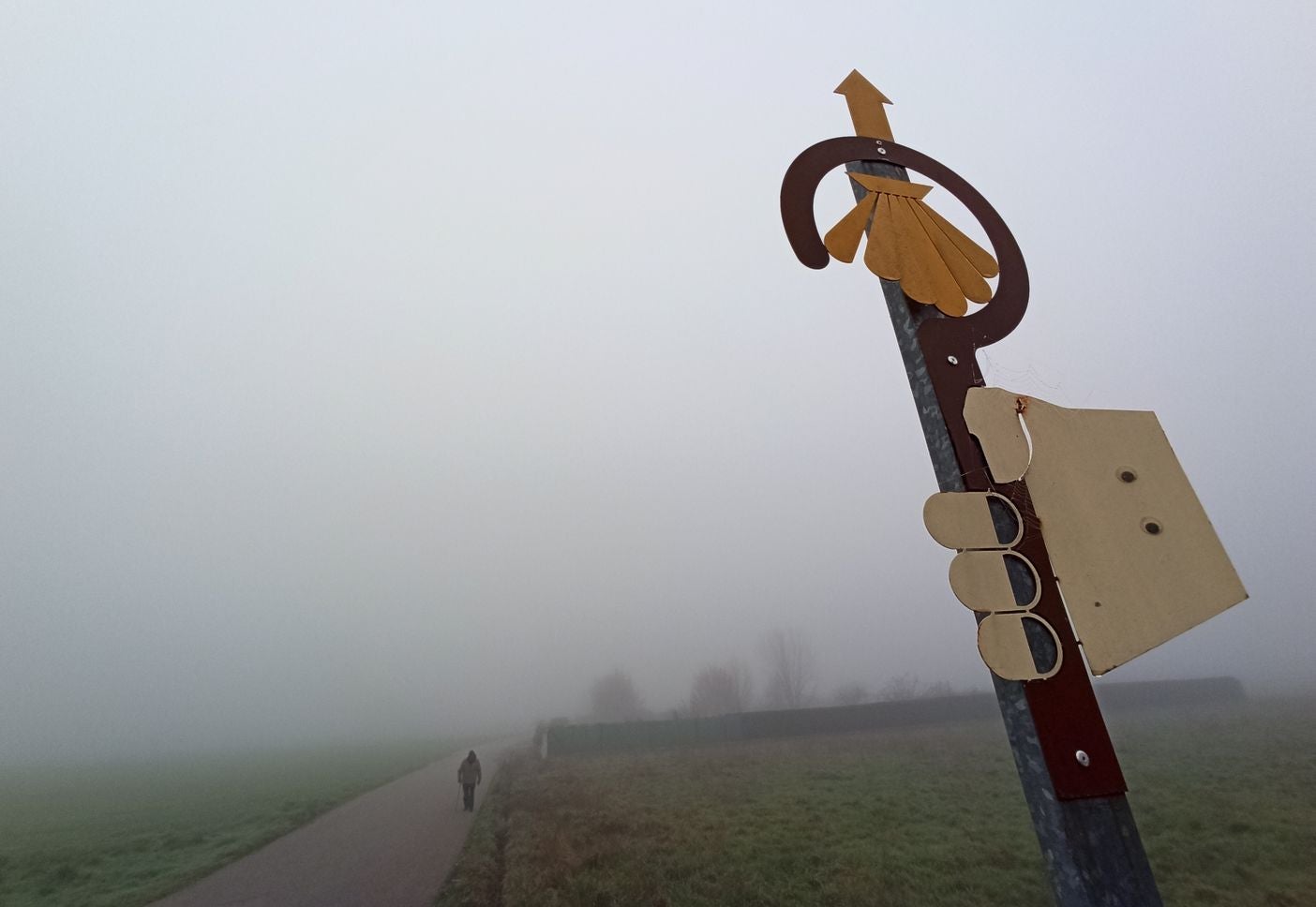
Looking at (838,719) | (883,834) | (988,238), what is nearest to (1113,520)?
(988,238)

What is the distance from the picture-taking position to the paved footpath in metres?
9.12

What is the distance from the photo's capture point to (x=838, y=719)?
31375mm

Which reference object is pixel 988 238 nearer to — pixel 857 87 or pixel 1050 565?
pixel 857 87

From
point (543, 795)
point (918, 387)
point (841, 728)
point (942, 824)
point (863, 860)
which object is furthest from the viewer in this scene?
point (841, 728)

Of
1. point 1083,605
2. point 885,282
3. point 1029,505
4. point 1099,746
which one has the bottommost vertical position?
point 1099,746

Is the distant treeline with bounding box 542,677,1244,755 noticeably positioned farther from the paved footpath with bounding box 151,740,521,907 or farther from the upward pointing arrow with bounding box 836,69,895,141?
the upward pointing arrow with bounding box 836,69,895,141

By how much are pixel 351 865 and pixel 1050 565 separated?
14.3 m

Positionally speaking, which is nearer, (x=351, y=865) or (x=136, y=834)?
(x=351, y=865)

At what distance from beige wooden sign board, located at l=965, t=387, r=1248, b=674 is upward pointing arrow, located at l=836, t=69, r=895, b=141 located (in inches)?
62.3

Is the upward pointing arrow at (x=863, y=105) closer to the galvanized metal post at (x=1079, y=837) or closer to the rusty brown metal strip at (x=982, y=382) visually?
the rusty brown metal strip at (x=982, y=382)

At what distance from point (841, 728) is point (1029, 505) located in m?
34.0

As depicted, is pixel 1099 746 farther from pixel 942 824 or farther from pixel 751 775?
pixel 751 775

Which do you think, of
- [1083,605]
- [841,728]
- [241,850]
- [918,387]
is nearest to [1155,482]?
[1083,605]

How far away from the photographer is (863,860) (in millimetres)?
8945
